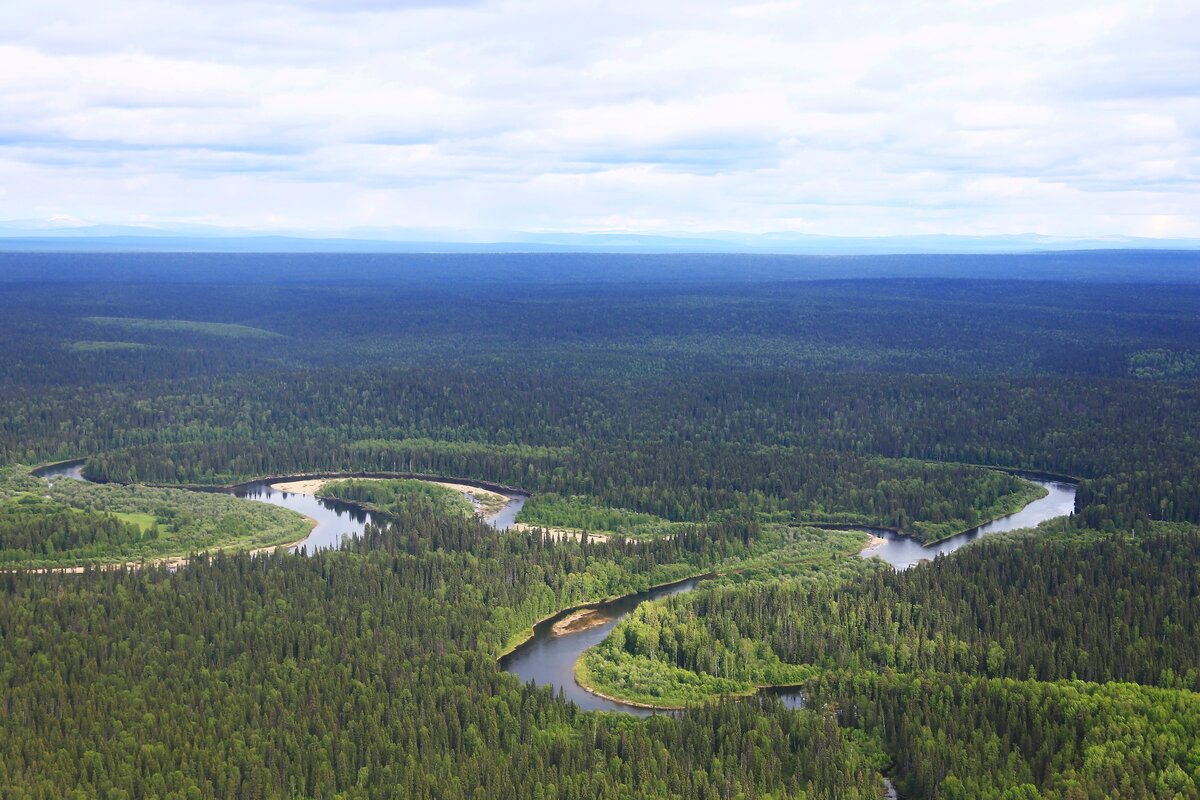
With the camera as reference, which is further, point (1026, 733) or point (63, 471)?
point (63, 471)

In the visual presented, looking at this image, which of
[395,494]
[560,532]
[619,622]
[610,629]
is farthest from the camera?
[395,494]

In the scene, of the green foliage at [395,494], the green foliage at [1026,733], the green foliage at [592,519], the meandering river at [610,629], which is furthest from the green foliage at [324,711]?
the green foliage at [395,494]

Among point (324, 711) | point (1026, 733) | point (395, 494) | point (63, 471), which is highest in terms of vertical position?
point (1026, 733)

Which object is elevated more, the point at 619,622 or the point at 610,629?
the point at 619,622

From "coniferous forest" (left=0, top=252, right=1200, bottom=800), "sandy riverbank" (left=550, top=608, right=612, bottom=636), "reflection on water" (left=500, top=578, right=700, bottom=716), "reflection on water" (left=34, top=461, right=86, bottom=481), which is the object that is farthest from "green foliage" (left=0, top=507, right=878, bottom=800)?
"reflection on water" (left=34, top=461, right=86, bottom=481)

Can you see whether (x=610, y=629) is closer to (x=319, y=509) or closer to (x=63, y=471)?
(x=319, y=509)

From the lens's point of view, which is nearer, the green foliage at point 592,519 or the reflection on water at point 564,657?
the reflection on water at point 564,657

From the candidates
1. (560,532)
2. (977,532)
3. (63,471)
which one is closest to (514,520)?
(560,532)

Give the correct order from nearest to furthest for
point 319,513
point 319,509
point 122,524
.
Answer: point 122,524
point 319,513
point 319,509

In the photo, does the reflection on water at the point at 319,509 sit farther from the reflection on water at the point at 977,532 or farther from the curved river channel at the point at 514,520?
the reflection on water at the point at 977,532
